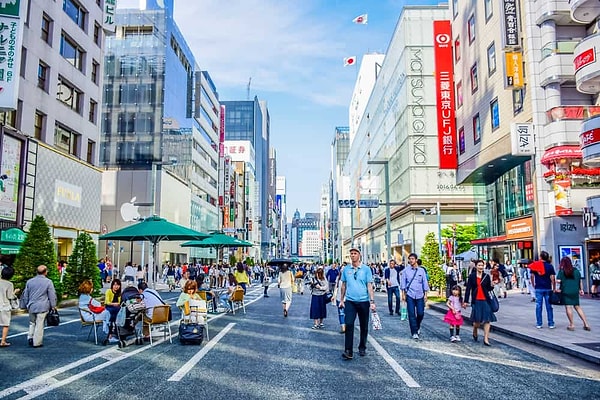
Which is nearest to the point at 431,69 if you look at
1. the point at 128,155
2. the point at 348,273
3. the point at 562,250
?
the point at 562,250

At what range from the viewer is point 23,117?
976 inches

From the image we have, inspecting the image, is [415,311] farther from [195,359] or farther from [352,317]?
[195,359]

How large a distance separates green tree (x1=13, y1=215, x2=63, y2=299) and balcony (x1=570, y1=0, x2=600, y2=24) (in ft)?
80.3

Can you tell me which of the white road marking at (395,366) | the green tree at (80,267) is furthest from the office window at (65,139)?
the white road marking at (395,366)

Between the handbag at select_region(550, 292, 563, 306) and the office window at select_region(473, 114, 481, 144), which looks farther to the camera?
the office window at select_region(473, 114, 481, 144)

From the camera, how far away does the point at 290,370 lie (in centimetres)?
807

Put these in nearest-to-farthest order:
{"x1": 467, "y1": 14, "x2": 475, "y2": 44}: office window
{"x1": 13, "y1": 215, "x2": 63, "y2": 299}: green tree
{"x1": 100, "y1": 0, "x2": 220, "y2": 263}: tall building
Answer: {"x1": 13, "y1": 215, "x2": 63, "y2": 299}: green tree < {"x1": 467, "y1": 14, "x2": 475, "y2": 44}: office window < {"x1": 100, "y1": 0, "x2": 220, "y2": 263}: tall building

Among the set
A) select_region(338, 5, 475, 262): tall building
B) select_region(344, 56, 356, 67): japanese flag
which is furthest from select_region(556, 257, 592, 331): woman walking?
select_region(344, 56, 356, 67): japanese flag

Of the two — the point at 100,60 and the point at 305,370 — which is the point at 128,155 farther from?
the point at 305,370

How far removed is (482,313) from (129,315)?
7531 millimetres

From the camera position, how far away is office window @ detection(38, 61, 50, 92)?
2658cm

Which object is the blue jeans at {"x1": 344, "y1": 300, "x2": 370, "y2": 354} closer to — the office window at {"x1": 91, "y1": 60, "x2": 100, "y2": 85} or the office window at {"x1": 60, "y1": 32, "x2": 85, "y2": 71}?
the office window at {"x1": 60, "y1": 32, "x2": 85, "y2": 71}

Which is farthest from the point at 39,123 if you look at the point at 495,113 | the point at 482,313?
the point at 495,113

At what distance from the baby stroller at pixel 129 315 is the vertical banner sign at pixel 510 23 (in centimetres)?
2439
